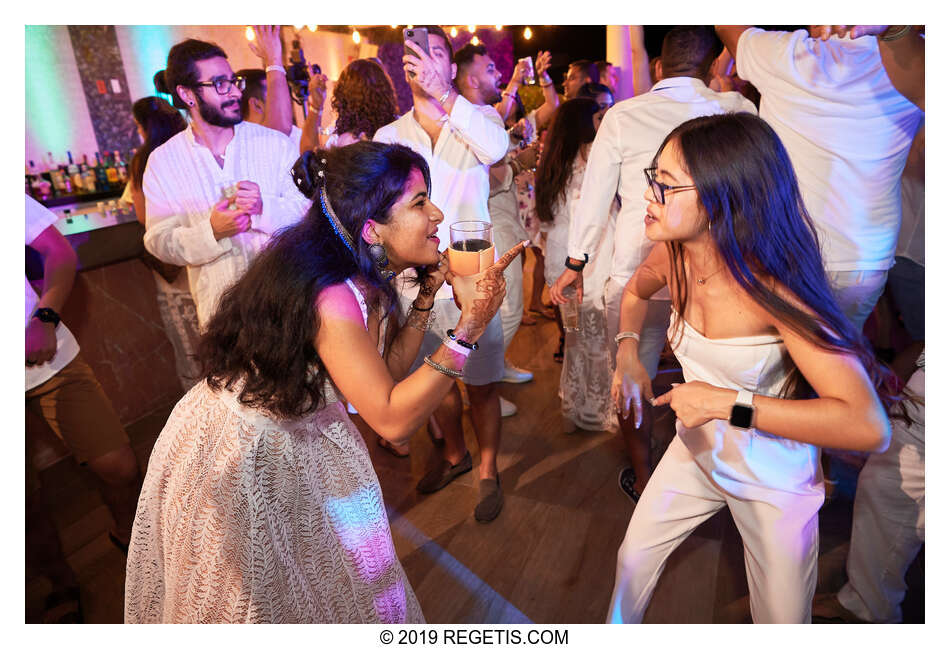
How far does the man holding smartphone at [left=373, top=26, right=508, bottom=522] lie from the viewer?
6.56 ft

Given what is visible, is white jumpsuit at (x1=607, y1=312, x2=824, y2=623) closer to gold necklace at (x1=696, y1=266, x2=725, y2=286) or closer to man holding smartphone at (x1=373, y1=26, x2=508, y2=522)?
gold necklace at (x1=696, y1=266, x2=725, y2=286)

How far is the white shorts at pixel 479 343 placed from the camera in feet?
7.20

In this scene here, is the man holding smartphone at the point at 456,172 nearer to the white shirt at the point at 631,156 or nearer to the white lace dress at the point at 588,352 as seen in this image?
the white shirt at the point at 631,156

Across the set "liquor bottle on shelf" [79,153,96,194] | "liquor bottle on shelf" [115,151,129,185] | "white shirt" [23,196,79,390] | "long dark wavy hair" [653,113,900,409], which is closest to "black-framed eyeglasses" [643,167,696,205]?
"long dark wavy hair" [653,113,900,409]

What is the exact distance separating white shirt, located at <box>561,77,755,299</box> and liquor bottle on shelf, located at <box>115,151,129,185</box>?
4360 mm

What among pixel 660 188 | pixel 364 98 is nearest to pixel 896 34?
pixel 660 188

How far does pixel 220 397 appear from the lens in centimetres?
127

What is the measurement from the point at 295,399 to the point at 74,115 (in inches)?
201

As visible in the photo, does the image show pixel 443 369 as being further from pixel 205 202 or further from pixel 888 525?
pixel 205 202

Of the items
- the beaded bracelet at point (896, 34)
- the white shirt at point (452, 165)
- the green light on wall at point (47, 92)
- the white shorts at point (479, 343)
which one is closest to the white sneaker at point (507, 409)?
the white shorts at point (479, 343)

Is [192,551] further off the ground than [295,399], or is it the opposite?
[295,399]
